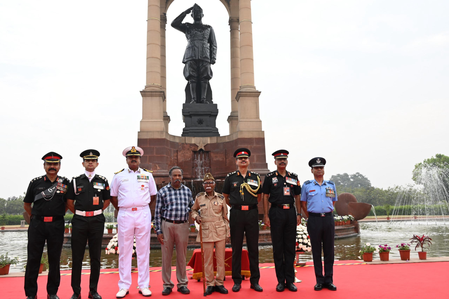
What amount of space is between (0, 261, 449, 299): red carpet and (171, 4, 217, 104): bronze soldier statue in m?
13.3

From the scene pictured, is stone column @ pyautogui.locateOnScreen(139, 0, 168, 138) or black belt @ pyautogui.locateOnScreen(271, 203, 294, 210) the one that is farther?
stone column @ pyautogui.locateOnScreen(139, 0, 168, 138)

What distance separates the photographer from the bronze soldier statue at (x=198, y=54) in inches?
760

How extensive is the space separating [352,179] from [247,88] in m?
147

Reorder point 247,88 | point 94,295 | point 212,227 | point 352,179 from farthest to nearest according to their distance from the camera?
point 352,179 → point 247,88 → point 212,227 → point 94,295

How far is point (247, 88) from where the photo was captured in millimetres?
17797

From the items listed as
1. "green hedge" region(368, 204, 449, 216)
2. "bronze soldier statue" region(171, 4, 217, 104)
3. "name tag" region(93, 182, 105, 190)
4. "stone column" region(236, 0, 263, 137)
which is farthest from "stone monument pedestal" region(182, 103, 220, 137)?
"green hedge" region(368, 204, 449, 216)

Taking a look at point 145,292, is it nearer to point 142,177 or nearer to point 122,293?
point 122,293

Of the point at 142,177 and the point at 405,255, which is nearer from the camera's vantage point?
the point at 142,177

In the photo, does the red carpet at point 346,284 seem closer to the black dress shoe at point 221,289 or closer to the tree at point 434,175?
the black dress shoe at point 221,289

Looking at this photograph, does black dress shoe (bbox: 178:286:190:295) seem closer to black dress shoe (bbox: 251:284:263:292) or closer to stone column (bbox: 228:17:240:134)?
black dress shoe (bbox: 251:284:263:292)

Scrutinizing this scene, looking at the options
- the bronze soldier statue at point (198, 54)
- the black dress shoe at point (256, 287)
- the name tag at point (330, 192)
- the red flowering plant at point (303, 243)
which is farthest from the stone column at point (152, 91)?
the black dress shoe at point (256, 287)

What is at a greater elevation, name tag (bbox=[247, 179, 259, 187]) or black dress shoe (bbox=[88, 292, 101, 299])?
name tag (bbox=[247, 179, 259, 187])

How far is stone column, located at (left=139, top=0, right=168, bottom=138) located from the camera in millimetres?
17016

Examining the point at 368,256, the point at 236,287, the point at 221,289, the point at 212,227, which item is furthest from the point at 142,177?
the point at 368,256
